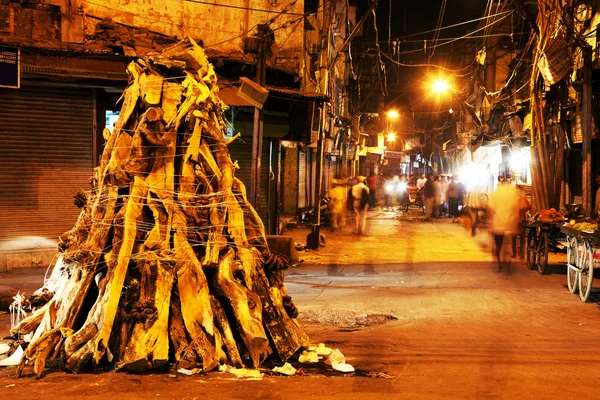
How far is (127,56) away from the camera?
50.7ft

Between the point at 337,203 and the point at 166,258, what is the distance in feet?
53.3

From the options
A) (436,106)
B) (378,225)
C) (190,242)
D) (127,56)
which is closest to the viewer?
(190,242)

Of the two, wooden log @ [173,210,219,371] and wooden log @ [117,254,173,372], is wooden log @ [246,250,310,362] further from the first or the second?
wooden log @ [117,254,173,372]

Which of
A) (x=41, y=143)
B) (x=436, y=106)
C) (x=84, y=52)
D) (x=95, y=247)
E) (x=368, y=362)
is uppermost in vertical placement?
(x=436, y=106)

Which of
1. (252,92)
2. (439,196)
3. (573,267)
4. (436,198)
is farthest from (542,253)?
(439,196)

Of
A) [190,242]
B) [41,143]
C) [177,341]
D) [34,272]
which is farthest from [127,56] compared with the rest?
[177,341]

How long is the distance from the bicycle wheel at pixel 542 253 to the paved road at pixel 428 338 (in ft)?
0.67

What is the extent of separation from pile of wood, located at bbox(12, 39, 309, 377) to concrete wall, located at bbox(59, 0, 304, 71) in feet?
30.7

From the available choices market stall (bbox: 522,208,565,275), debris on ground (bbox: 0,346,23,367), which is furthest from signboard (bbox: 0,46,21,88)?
market stall (bbox: 522,208,565,275)

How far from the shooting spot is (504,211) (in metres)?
14.5

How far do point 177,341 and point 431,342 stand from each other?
334 centimetres

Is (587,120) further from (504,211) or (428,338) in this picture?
(428,338)

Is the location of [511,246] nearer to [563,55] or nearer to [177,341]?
[563,55]

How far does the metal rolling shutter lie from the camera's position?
A: 1511 centimetres
